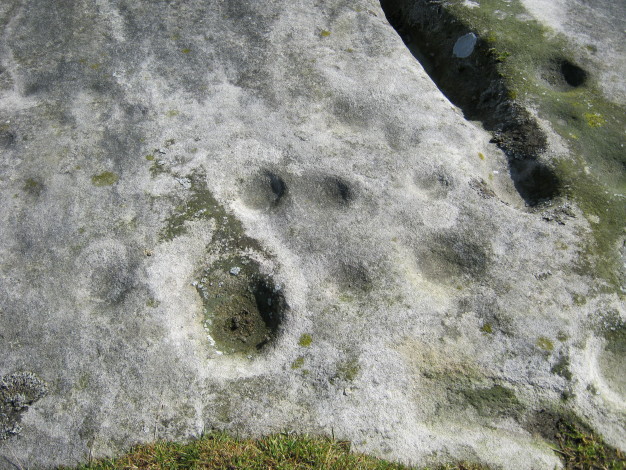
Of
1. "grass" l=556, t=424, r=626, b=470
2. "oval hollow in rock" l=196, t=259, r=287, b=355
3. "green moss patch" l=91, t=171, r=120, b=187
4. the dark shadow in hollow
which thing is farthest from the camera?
the dark shadow in hollow

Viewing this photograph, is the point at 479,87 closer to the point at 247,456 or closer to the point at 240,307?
the point at 240,307

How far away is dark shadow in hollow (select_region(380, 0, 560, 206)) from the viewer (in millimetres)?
5168

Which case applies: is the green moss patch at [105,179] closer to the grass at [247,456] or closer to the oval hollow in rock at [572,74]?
the grass at [247,456]

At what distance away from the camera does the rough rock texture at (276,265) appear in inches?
139

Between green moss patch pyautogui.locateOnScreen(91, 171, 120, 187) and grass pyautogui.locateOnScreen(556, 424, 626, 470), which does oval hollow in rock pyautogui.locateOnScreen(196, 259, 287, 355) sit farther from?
grass pyautogui.locateOnScreen(556, 424, 626, 470)

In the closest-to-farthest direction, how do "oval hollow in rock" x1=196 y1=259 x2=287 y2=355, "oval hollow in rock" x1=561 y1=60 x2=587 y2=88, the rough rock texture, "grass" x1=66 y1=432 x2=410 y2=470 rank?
"grass" x1=66 y1=432 x2=410 y2=470, the rough rock texture, "oval hollow in rock" x1=196 y1=259 x2=287 y2=355, "oval hollow in rock" x1=561 y1=60 x2=587 y2=88

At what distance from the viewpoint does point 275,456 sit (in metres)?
3.26

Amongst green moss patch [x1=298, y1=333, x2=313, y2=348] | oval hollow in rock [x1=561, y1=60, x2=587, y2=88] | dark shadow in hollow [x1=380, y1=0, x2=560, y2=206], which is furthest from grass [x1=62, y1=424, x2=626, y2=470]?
oval hollow in rock [x1=561, y1=60, x2=587, y2=88]

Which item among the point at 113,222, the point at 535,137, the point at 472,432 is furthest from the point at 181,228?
the point at 535,137

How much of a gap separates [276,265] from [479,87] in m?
3.55

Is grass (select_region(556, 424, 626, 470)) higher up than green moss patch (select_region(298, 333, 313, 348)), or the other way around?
grass (select_region(556, 424, 626, 470))

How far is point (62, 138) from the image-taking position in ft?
16.5

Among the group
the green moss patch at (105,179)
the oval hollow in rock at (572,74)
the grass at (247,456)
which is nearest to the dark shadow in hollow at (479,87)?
the oval hollow in rock at (572,74)

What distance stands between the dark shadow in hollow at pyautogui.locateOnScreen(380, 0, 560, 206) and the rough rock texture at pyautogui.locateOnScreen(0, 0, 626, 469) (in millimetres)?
209
